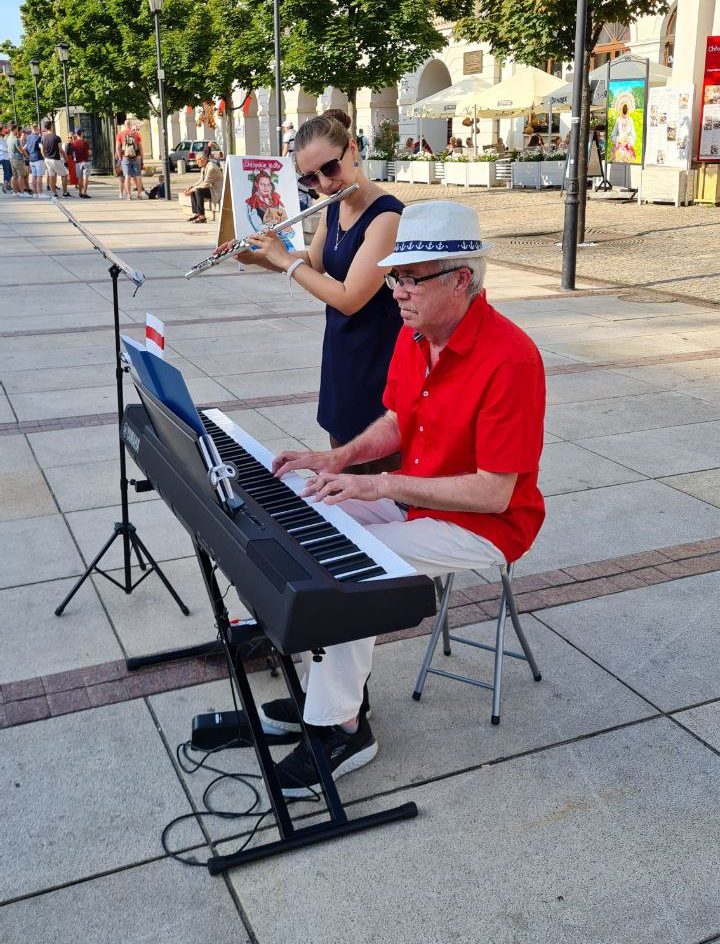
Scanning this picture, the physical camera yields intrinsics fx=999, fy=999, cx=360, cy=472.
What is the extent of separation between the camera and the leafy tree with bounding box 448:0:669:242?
14.5 meters

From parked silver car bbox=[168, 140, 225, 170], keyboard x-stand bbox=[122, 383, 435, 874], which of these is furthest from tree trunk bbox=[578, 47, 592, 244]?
parked silver car bbox=[168, 140, 225, 170]

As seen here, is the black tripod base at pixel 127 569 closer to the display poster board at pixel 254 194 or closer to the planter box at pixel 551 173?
the display poster board at pixel 254 194

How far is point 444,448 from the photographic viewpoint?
3176 mm

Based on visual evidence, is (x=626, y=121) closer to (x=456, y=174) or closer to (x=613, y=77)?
(x=613, y=77)

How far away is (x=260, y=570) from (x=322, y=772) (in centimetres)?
84

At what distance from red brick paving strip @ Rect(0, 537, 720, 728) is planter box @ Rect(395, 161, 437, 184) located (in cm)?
2804

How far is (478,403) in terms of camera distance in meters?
3.02

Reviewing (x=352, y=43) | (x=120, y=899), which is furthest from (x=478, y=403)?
(x=352, y=43)

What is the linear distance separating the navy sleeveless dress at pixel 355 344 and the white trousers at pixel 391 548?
629 mm

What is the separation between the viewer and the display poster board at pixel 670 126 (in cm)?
2081

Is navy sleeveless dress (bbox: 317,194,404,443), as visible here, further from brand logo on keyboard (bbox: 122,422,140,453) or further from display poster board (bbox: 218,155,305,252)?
display poster board (bbox: 218,155,305,252)

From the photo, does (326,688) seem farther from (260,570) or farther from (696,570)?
(696,570)

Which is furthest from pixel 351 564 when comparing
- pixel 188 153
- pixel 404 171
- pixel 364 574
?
pixel 188 153

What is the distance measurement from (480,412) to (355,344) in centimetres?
103
